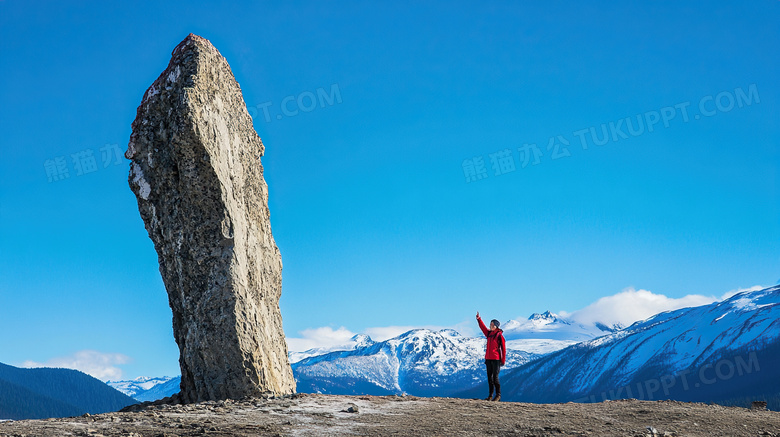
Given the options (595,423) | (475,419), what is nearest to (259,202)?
(475,419)

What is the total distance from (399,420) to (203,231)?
344 inches

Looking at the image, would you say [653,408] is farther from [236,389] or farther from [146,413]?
[146,413]

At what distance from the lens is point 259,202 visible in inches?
925

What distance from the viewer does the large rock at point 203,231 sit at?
62.8 feet

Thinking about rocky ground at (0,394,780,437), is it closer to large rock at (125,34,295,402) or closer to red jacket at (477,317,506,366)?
large rock at (125,34,295,402)

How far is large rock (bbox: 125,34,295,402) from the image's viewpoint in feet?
62.8

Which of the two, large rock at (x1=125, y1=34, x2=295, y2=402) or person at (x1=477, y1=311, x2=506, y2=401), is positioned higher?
large rock at (x1=125, y1=34, x2=295, y2=402)

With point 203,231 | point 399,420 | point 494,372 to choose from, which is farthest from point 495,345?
point 203,231

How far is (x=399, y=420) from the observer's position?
601 inches

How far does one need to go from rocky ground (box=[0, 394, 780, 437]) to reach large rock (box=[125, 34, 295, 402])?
255 cm

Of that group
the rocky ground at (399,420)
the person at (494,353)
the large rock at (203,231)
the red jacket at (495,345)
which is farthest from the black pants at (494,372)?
the large rock at (203,231)

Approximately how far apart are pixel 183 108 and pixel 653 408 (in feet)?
52.8

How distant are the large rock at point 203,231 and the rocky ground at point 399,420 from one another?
2.55 metres

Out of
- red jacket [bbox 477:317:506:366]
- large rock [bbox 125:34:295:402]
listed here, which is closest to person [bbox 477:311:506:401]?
red jacket [bbox 477:317:506:366]
